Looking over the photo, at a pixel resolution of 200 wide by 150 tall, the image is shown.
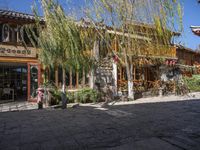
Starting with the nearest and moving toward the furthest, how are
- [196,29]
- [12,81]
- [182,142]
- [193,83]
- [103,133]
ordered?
1. [182,142]
2. [103,133]
3. [196,29]
4. [12,81]
5. [193,83]

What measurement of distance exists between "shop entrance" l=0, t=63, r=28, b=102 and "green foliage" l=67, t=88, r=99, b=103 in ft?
12.4

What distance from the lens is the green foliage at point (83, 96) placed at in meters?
14.3

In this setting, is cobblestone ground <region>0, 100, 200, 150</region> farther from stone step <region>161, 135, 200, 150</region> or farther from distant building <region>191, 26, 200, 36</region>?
distant building <region>191, 26, 200, 36</region>

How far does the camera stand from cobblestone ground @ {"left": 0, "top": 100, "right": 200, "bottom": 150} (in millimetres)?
5523

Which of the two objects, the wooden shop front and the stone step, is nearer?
the stone step

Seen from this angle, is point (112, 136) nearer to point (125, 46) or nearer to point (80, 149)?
point (80, 149)

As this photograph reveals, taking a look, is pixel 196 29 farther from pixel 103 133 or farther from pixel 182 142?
pixel 103 133

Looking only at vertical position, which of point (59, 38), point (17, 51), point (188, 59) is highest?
point (188, 59)

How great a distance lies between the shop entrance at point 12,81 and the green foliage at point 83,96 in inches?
148

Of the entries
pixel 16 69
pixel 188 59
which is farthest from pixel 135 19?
pixel 188 59

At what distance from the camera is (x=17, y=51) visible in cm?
1383

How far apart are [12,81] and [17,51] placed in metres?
3.50

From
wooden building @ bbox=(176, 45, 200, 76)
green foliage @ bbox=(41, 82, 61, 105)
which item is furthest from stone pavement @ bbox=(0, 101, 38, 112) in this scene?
wooden building @ bbox=(176, 45, 200, 76)

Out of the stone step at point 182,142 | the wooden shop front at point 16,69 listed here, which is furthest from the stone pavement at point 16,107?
the stone step at point 182,142
